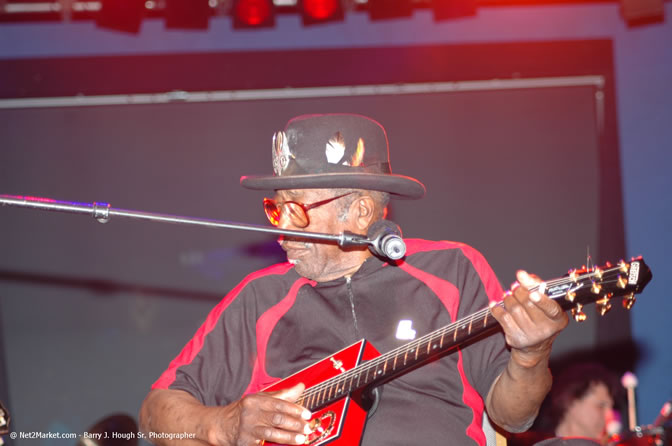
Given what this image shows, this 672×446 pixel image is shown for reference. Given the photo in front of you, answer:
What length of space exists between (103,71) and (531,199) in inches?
143

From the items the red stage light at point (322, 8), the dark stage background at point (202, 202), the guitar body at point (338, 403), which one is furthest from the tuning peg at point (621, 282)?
the red stage light at point (322, 8)

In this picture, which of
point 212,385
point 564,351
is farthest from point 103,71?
point 564,351

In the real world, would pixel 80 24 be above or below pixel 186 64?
above

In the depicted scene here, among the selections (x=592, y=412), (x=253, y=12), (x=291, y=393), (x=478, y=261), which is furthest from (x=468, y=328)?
(x=253, y=12)

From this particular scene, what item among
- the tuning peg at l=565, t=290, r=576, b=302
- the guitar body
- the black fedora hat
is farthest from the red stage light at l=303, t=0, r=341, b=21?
the tuning peg at l=565, t=290, r=576, b=302

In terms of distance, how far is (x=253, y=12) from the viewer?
5141 millimetres

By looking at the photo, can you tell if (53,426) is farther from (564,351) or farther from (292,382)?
(564,351)

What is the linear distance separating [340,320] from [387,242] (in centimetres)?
77

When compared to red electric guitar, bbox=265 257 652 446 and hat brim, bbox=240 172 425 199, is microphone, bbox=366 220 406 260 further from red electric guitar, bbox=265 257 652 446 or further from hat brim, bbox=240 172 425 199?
hat brim, bbox=240 172 425 199

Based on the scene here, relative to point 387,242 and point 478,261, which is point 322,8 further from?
point 387,242

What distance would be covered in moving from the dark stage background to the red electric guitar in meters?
2.86

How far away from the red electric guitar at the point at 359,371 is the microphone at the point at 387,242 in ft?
1.54

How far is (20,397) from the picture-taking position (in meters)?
5.16

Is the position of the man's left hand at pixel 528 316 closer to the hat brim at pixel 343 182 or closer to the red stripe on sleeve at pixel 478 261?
the red stripe on sleeve at pixel 478 261
